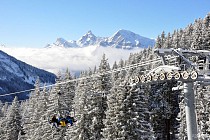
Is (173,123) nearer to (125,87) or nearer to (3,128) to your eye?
(125,87)

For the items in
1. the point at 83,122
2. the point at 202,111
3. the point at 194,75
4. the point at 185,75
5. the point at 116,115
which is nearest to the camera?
the point at 194,75

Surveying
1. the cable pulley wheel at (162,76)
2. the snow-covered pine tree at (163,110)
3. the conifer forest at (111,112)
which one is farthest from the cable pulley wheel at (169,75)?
the snow-covered pine tree at (163,110)

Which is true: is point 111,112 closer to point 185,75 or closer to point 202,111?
point 202,111

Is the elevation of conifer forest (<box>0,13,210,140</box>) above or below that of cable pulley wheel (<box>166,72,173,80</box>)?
below

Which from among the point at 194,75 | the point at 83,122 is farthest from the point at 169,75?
the point at 83,122

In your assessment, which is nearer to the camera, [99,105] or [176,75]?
[176,75]

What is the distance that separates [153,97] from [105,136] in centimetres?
2206

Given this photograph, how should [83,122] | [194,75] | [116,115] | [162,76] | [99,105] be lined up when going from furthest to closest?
[99,105] → [83,122] → [116,115] → [162,76] → [194,75]

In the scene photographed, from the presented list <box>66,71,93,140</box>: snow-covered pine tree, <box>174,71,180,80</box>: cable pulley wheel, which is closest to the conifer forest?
<box>66,71,93,140</box>: snow-covered pine tree

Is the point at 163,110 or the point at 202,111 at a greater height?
the point at 202,111

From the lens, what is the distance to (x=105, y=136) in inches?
1649

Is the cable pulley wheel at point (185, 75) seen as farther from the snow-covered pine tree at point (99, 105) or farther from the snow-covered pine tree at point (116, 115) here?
the snow-covered pine tree at point (99, 105)

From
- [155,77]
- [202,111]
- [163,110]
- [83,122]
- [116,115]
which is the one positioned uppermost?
[155,77]

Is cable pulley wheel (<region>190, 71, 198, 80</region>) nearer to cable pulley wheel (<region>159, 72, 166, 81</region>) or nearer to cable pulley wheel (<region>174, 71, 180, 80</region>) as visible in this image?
cable pulley wheel (<region>174, 71, 180, 80</region>)
